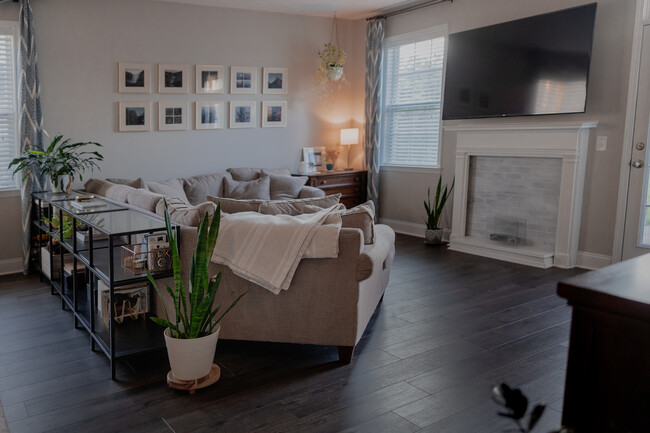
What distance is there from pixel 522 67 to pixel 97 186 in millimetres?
4216

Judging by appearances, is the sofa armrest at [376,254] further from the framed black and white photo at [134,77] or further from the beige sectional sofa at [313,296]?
the framed black and white photo at [134,77]

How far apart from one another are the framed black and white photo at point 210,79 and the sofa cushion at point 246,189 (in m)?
1.04

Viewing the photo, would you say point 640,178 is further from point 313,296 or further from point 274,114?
point 274,114

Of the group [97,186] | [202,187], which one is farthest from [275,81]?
[97,186]

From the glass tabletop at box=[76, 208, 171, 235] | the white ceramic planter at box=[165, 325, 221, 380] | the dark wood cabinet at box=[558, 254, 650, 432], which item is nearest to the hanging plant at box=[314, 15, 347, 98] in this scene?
the glass tabletop at box=[76, 208, 171, 235]

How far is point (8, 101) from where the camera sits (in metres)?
4.86

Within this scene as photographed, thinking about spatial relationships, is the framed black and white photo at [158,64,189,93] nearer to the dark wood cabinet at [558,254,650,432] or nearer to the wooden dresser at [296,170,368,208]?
the wooden dresser at [296,170,368,208]

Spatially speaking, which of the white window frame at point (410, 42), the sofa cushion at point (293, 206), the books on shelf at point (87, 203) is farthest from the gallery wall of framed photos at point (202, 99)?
the sofa cushion at point (293, 206)

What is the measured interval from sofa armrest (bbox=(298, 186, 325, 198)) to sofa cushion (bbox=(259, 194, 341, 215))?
111 inches

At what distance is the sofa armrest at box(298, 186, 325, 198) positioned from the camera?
6168 mm

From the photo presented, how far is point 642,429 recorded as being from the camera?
77 cm

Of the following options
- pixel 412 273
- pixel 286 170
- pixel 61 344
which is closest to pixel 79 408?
pixel 61 344

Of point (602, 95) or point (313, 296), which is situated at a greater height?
point (602, 95)

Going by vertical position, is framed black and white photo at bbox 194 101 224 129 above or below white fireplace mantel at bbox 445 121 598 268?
above
